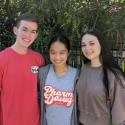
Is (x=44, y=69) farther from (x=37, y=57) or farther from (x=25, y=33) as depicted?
(x=25, y=33)

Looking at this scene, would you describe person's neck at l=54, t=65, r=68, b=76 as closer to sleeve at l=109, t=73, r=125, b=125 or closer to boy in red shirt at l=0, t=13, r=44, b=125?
boy in red shirt at l=0, t=13, r=44, b=125

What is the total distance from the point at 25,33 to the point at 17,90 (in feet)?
2.18

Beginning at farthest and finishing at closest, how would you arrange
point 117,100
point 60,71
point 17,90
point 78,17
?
point 78,17
point 60,71
point 17,90
point 117,100

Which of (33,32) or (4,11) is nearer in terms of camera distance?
(33,32)

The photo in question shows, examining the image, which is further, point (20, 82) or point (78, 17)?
point (78, 17)

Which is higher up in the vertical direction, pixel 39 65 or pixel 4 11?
pixel 4 11

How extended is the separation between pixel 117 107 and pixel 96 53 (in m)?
0.64

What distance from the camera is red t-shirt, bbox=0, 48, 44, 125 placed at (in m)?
4.29

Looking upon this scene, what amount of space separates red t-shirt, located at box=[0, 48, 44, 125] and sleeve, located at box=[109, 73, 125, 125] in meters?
0.90

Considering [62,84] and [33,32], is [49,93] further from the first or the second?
[33,32]

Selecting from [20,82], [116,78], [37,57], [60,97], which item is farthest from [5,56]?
[116,78]

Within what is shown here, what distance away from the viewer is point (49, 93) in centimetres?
441

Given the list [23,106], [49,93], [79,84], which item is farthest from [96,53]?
[23,106]

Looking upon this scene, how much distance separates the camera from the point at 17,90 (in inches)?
169
